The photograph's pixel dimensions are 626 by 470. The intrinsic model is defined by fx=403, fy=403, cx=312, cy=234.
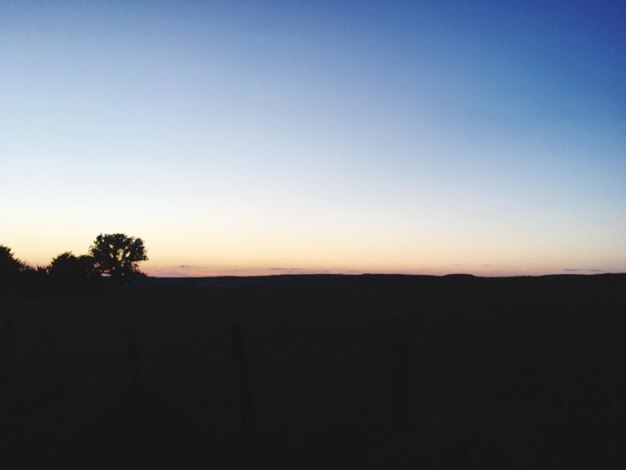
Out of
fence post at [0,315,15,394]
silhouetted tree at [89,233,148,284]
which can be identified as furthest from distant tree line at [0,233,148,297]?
fence post at [0,315,15,394]

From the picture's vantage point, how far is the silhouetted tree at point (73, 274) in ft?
236

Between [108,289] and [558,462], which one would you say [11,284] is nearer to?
[108,289]

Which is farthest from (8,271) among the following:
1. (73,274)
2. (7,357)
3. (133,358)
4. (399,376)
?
(399,376)

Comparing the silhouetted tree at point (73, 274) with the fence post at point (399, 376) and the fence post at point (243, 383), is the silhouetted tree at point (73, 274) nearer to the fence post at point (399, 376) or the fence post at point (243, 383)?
the fence post at point (243, 383)

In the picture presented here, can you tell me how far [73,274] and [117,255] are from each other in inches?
354

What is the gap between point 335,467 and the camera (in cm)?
477

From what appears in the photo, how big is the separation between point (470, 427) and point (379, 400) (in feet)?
12.4

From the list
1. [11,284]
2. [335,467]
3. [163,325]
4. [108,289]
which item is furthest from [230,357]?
[108,289]

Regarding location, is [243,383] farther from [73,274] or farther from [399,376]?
[73,274]

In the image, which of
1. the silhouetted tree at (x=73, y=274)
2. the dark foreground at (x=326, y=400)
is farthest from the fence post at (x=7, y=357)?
the silhouetted tree at (x=73, y=274)

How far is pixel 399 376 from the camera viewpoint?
5797mm

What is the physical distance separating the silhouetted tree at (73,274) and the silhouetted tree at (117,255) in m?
1.66

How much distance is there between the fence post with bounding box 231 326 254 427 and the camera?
621 centimetres

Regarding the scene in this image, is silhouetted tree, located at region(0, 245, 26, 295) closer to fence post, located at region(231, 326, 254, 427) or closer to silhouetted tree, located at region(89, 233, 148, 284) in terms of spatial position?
silhouetted tree, located at region(89, 233, 148, 284)
